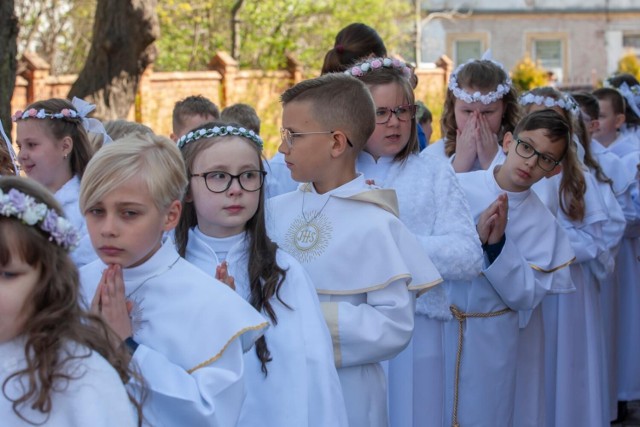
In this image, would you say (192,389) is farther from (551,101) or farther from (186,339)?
(551,101)

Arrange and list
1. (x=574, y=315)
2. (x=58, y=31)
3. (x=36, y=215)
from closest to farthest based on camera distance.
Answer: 1. (x=36, y=215)
2. (x=574, y=315)
3. (x=58, y=31)

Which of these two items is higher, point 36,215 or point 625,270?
point 36,215

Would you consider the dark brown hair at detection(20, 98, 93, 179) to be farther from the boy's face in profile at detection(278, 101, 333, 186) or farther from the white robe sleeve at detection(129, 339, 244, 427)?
the white robe sleeve at detection(129, 339, 244, 427)

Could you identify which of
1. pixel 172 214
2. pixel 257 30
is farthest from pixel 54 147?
pixel 257 30

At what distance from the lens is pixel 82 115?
223 inches

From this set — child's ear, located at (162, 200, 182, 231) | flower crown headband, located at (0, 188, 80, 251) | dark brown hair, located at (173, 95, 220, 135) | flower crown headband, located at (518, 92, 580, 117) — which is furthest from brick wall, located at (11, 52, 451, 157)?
flower crown headband, located at (0, 188, 80, 251)

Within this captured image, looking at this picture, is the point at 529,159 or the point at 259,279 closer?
the point at 259,279

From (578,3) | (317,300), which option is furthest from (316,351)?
(578,3)

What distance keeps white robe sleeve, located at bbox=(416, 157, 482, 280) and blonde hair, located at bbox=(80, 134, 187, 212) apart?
66.2 inches

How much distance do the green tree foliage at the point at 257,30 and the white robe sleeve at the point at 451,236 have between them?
873 inches

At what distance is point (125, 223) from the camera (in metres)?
3.48

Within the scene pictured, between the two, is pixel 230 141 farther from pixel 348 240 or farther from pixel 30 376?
pixel 30 376

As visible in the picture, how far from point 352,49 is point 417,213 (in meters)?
1.25

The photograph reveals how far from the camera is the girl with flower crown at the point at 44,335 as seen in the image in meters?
2.86
